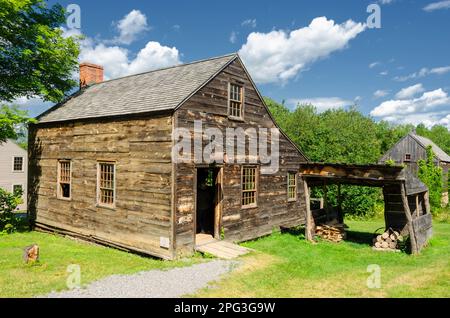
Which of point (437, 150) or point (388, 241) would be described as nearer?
point (388, 241)

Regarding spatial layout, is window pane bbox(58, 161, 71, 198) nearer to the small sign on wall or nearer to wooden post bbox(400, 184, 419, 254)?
the small sign on wall

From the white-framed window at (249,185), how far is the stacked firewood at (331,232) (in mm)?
2997

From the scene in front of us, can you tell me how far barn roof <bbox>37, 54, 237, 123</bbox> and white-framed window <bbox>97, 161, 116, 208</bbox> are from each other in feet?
6.59

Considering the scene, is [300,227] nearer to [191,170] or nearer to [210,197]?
[210,197]

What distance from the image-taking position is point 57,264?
35.0ft

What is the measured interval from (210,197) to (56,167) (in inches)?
284

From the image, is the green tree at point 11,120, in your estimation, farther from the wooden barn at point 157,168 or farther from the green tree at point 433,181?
the green tree at point 433,181

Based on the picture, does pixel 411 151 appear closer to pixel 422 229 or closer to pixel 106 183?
pixel 422 229

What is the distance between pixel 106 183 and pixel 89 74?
30.3ft

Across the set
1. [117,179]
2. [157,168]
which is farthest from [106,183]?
[157,168]

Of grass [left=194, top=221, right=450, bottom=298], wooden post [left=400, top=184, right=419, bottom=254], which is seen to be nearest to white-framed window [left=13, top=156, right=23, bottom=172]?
grass [left=194, top=221, right=450, bottom=298]

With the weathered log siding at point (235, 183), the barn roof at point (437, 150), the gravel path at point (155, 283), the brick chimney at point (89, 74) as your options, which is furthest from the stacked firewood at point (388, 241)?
the barn roof at point (437, 150)
